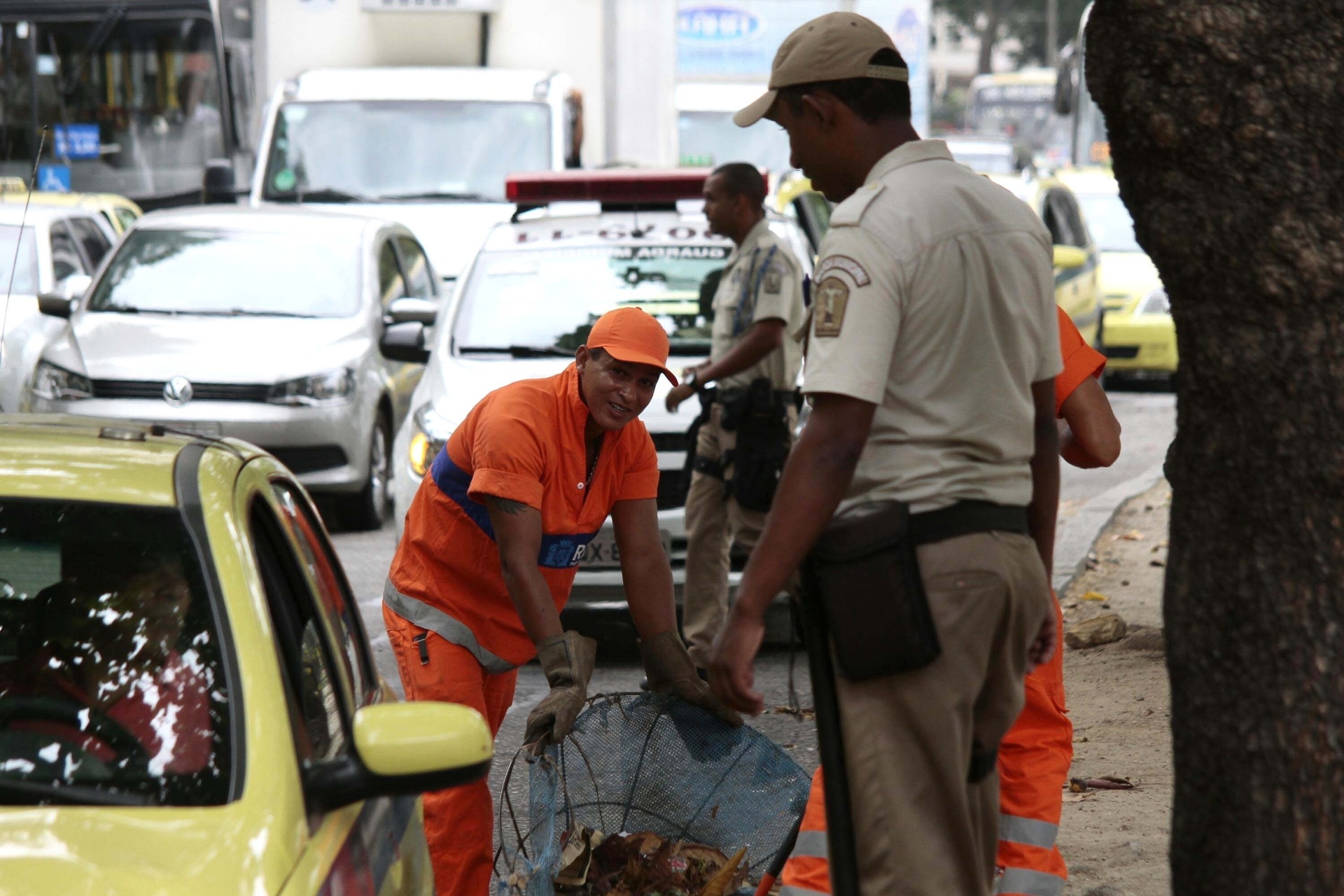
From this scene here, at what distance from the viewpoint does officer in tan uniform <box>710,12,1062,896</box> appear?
3.01m

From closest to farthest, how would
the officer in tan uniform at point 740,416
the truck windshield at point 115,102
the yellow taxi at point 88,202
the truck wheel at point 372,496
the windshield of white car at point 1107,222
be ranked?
the officer in tan uniform at point 740,416 → the truck wheel at point 372,496 → the yellow taxi at point 88,202 → the truck windshield at point 115,102 → the windshield of white car at point 1107,222

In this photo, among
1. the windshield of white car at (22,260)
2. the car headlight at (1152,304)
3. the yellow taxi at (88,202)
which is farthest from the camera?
the car headlight at (1152,304)

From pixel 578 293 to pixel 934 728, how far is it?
528 centimetres

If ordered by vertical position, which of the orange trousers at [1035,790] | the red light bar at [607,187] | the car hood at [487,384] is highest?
the red light bar at [607,187]

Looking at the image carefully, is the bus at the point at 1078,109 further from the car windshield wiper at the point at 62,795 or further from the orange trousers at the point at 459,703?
the car windshield wiper at the point at 62,795

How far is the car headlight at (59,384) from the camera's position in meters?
10.0

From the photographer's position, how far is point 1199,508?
329cm

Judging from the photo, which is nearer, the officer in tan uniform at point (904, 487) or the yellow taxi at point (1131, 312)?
the officer in tan uniform at point (904, 487)

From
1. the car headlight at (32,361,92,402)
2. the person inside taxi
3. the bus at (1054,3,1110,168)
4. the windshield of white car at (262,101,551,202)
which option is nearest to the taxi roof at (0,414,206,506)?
the person inside taxi

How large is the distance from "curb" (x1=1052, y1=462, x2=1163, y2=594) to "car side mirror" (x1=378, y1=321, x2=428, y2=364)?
3.10 meters

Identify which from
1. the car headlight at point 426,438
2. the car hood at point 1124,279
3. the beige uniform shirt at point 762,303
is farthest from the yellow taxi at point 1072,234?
the car headlight at point 426,438

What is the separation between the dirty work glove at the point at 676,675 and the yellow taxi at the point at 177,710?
3.63 feet

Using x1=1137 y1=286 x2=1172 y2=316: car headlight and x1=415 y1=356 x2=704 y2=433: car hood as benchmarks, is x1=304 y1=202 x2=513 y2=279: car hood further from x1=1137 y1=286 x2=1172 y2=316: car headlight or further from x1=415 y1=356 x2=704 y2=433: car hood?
x1=1137 y1=286 x2=1172 y2=316: car headlight

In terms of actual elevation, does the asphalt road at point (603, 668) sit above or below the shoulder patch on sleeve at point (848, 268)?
below
